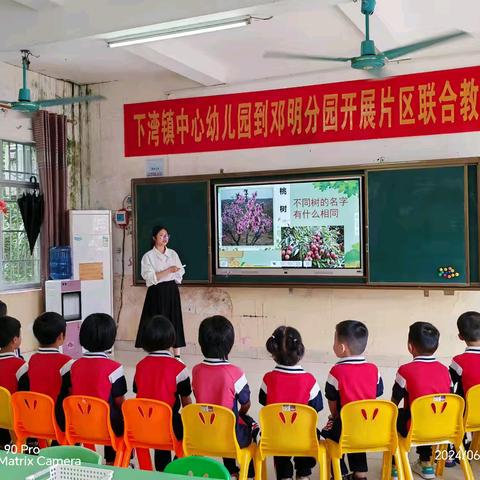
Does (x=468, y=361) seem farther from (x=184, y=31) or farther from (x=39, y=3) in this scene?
(x=39, y=3)

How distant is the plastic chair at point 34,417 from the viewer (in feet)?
9.29

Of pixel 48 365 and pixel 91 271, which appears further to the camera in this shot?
pixel 91 271

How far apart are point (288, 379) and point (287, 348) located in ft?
0.45

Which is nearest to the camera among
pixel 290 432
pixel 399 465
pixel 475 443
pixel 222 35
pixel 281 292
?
pixel 290 432

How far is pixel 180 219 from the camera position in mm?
6547

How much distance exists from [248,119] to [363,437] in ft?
14.4

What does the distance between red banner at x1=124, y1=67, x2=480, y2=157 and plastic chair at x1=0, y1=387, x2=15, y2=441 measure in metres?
4.06

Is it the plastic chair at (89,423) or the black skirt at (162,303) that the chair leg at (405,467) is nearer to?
the plastic chair at (89,423)

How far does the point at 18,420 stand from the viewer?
2.91m

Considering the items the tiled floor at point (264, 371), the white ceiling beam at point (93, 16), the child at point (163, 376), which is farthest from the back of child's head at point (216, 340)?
the white ceiling beam at point (93, 16)

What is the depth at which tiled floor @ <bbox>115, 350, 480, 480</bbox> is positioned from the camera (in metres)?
3.29

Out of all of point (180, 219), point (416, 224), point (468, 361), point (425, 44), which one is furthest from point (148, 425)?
point (180, 219)

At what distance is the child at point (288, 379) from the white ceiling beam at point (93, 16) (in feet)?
7.44

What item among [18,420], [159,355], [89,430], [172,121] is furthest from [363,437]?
[172,121]
